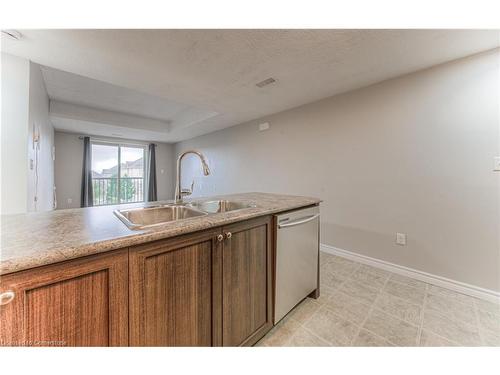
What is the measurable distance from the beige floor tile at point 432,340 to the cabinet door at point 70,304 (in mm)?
1794

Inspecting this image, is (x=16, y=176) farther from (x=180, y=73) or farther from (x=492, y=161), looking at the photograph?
(x=492, y=161)

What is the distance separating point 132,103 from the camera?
12.8ft

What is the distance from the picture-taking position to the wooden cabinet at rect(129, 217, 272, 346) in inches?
30.2

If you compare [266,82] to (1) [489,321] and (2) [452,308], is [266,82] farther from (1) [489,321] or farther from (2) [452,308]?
(1) [489,321]

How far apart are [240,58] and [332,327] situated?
241cm

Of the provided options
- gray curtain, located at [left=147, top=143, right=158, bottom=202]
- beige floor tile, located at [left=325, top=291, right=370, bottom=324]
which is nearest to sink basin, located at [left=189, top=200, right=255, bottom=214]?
beige floor tile, located at [left=325, top=291, right=370, bottom=324]

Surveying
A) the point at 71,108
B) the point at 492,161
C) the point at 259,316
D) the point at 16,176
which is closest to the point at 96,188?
the point at 71,108

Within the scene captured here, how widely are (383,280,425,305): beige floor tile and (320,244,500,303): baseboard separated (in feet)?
0.83

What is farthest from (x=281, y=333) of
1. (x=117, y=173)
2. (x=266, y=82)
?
(x=117, y=173)

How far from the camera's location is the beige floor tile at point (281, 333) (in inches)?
51.4

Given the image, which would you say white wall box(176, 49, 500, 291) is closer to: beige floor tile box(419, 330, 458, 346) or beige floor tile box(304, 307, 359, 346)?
beige floor tile box(419, 330, 458, 346)

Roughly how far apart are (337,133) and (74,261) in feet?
9.71

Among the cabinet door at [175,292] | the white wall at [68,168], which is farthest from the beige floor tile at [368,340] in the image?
the white wall at [68,168]
